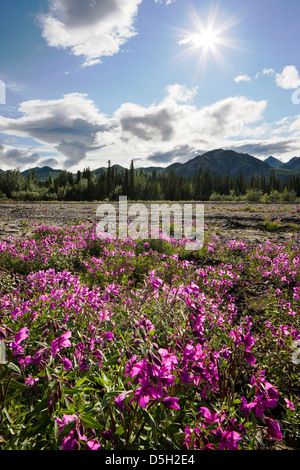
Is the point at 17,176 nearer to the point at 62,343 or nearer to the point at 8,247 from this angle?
the point at 8,247

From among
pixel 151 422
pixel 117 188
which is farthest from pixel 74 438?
pixel 117 188

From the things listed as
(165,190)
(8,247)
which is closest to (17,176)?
(165,190)

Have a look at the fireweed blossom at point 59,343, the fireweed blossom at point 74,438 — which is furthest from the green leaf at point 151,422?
the fireweed blossom at point 59,343

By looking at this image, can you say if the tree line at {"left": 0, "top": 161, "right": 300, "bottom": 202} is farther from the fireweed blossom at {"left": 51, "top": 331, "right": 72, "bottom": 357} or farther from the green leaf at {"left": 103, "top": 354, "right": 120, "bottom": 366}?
the fireweed blossom at {"left": 51, "top": 331, "right": 72, "bottom": 357}

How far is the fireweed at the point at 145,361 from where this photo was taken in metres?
1.57

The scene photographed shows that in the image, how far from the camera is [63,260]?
7043 millimetres

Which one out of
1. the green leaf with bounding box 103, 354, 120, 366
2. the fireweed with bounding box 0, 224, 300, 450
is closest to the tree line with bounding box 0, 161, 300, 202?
the fireweed with bounding box 0, 224, 300, 450

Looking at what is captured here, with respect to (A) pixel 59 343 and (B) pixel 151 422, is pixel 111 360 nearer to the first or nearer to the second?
(A) pixel 59 343

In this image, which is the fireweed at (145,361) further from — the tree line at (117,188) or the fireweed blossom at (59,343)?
the tree line at (117,188)

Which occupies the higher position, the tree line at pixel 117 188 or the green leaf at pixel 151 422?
the tree line at pixel 117 188

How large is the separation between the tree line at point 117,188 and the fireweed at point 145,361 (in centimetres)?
4807

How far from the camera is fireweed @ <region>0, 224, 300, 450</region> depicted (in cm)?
157

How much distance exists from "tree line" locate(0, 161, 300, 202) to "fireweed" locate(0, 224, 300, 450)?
48.1 m
